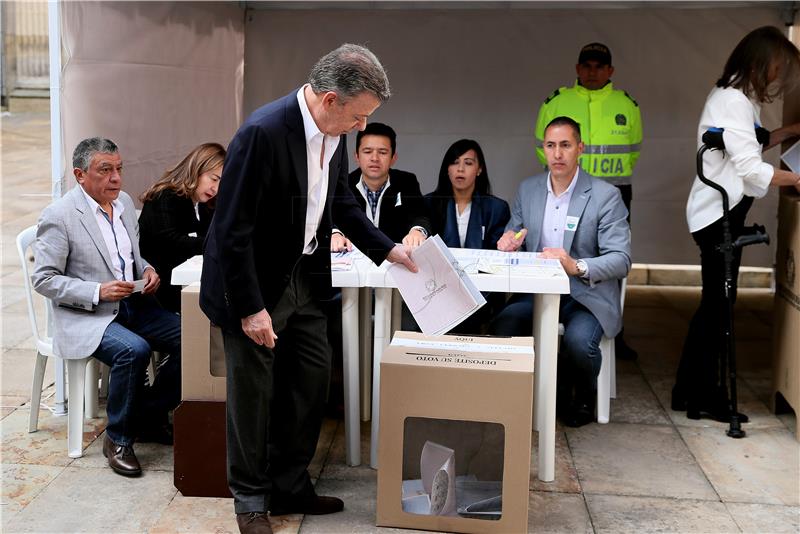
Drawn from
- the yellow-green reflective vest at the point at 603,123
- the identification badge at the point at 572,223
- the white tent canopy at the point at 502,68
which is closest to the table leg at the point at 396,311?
the identification badge at the point at 572,223

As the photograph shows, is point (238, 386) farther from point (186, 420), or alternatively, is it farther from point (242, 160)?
point (242, 160)

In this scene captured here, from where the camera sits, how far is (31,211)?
943 cm

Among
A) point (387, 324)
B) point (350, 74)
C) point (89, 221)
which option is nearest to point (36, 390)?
point (89, 221)

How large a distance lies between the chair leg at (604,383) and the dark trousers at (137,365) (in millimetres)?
1786

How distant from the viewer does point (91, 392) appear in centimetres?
405

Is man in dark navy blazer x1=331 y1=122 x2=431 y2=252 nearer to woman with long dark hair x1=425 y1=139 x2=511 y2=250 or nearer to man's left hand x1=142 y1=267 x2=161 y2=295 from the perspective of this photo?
woman with long dark hair x1=425 y1=139 x2=511 y2=250

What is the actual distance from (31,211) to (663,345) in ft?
21.6

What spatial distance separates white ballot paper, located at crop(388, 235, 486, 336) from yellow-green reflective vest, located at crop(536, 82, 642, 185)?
2.22 metres

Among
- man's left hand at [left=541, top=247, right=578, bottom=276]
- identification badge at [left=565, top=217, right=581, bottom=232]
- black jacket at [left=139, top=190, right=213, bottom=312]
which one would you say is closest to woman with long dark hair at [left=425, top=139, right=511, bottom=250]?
identification badge at [left=565, top=217, right=581, bottom=232]

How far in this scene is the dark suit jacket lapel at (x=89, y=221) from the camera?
3.61m

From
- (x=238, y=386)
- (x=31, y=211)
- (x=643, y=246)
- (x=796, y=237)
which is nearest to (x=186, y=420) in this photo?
(x=238, y=386)

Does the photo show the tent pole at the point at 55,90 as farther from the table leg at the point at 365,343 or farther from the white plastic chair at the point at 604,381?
the white plastic chair at the point at 604,381

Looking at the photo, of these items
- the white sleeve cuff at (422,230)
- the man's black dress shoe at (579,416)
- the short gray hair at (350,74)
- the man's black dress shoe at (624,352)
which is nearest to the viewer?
the short gray hair at (350,74)

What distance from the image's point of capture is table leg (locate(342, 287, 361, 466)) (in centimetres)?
359
